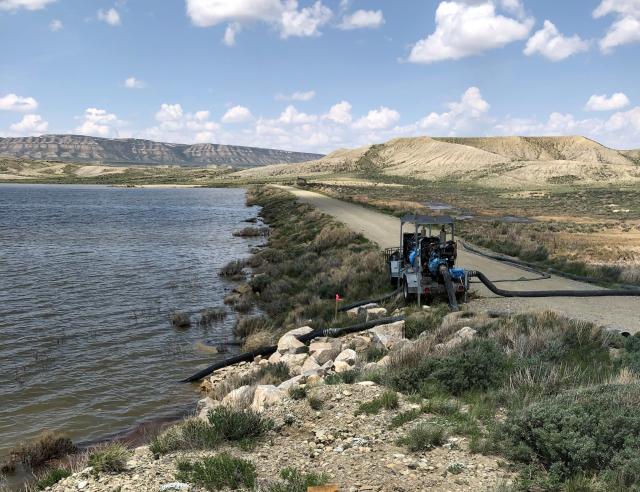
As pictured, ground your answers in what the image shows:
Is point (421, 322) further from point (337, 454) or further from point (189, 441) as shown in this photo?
point (189, 441)

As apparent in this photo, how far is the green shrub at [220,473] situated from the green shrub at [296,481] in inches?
12.1

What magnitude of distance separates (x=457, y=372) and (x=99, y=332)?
12183mm

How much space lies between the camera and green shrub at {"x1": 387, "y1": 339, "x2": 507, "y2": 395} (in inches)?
310

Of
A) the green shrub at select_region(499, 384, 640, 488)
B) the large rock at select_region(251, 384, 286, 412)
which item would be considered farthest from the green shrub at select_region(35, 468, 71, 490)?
the green shrub at select_region(499, 384, 640, 488)

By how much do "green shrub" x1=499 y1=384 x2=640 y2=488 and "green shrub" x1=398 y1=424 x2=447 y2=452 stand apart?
72 centimetres

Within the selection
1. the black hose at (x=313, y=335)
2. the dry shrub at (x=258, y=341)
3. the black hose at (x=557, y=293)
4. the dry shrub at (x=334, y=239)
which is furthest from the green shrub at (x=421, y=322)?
the dry shrub at (x=334, y=239)

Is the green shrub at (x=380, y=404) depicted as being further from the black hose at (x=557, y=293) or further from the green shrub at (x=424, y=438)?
the black hose at (x=557, y=293)

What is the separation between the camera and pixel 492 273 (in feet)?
63.2

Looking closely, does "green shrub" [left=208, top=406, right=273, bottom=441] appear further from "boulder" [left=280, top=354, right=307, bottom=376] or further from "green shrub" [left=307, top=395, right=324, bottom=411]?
"boulder" [left=280, top=354, right=307, bottom=376]

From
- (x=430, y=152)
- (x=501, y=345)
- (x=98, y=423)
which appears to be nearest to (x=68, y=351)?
(x=98, y=423)

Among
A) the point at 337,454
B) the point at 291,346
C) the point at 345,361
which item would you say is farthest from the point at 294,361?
the point at 337,454

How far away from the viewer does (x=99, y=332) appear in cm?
1619

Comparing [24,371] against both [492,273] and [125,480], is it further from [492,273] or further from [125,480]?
[492,273]

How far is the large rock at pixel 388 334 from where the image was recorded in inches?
449
